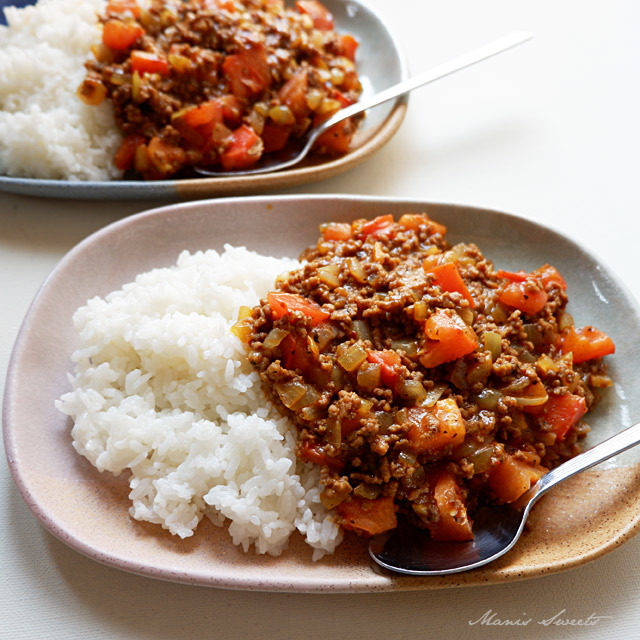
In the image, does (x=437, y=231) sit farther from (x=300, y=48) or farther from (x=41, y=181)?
(x=41, y=181)

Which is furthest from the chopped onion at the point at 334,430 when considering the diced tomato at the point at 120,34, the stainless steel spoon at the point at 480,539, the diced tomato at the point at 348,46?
the diced tomato at the point at 348,46

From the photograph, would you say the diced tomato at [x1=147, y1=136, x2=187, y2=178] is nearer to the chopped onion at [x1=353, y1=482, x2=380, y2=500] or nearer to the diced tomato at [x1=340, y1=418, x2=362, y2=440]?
the diced tomato at [x1=340, y1=418, x2=362, y2=440]

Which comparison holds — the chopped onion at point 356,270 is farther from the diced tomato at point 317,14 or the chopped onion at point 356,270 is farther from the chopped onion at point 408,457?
the diced tomato at point 317,14

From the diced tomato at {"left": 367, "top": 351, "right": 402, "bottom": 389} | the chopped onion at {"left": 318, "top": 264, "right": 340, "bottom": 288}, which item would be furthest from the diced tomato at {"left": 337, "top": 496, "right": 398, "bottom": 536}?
the chopped onion at {"left": 318, "top": 264, "right": 340, "bottom": 288}

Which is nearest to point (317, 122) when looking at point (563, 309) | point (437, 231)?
point (437, 231)

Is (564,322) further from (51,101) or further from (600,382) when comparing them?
(51,101)

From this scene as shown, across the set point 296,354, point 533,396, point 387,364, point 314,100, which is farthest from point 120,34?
point 533,396
